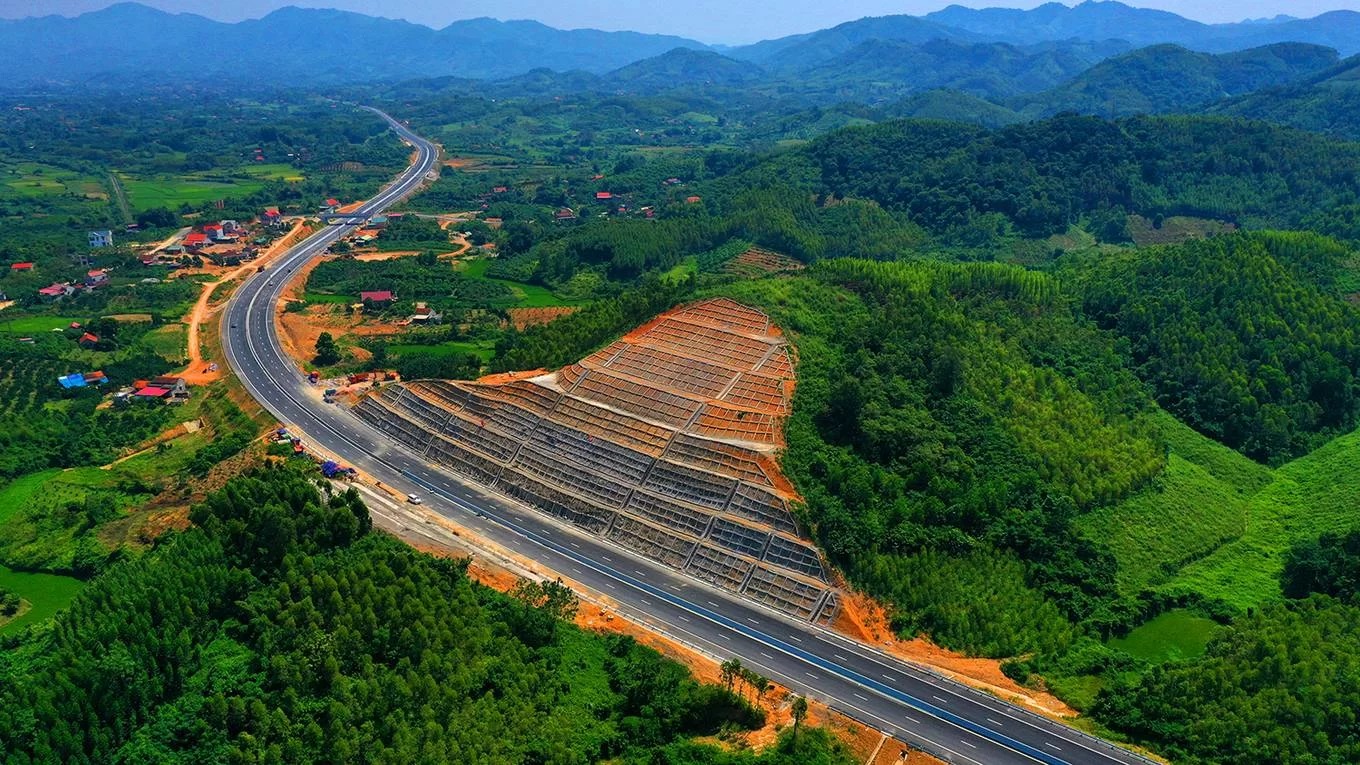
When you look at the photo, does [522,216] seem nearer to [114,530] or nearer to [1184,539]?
[114,530]

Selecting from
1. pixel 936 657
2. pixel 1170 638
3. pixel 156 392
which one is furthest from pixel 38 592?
pixel 1170 638

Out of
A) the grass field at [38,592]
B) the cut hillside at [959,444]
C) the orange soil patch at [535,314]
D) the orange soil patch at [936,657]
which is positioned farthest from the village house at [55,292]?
the orange soil patch at [936,657]

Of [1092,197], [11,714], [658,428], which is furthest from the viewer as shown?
[1092,197]

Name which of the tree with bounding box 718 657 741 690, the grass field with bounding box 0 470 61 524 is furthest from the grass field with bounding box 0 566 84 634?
the tree with bounding box 718 657 741 690

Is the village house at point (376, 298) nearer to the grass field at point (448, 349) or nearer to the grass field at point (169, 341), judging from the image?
the grass field at point (448, 349)

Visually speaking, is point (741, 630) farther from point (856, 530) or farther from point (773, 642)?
point (856, 530)

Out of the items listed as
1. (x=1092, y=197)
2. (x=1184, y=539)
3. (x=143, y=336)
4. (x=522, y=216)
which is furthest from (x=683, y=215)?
(x=1184, y=539)

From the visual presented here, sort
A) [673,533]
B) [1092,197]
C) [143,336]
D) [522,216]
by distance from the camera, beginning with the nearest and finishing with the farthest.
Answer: [673,533]
[143,336]
[1092,197]
[522,216]
